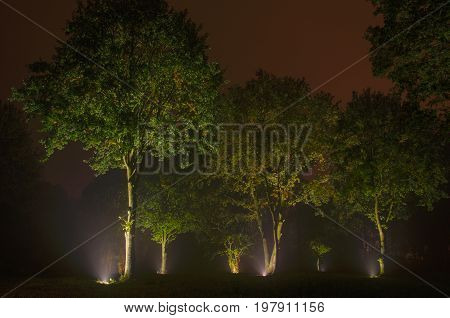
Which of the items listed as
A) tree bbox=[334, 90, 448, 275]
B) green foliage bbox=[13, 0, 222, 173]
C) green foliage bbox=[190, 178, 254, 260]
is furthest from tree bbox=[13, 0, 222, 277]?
green foliage bbox=[190, 178, 254, 260]

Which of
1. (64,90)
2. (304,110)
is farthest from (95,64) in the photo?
(304,110)

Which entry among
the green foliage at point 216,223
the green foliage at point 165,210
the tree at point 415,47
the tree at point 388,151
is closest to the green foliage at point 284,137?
the tree at point 388,151

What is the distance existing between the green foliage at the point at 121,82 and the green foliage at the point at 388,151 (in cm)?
1157

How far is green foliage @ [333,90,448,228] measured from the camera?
21.9 meters

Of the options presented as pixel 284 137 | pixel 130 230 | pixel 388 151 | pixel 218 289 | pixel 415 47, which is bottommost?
pixel 218 289

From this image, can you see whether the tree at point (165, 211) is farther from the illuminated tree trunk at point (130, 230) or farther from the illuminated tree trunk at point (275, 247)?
the illuminated tree trunk at point (130, 230)

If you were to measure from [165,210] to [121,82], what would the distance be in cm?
2211

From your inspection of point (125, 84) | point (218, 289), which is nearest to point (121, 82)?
point (125, 84)

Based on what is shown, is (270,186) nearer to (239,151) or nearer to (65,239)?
(239,151)

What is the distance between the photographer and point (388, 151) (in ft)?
102

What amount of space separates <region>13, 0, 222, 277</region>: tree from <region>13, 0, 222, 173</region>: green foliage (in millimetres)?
61

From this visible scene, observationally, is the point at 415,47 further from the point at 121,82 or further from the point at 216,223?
the point at 216,223

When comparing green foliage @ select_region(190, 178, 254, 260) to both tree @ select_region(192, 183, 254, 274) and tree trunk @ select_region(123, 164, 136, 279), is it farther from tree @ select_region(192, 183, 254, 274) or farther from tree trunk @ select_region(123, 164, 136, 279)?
tree trunk @ select_region(123, 164, 136, 279)

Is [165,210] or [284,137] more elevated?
[284,137]
